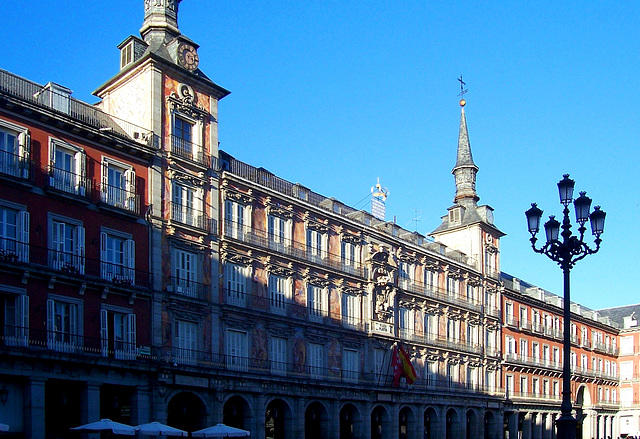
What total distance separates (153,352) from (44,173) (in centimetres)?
926

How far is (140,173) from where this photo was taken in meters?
36.3

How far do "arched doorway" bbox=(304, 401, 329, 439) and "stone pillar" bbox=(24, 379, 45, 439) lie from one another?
62.7 feet

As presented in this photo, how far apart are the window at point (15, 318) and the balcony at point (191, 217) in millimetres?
9156

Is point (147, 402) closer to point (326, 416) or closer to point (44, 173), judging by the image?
point (44, 173)

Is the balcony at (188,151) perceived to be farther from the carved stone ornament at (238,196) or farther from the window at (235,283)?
the window at (235,283)

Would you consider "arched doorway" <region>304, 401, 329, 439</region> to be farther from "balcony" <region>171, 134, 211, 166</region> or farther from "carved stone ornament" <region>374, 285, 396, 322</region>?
"balcony" <region>171, 134, 211, 166</region>

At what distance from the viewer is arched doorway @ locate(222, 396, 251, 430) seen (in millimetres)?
39938

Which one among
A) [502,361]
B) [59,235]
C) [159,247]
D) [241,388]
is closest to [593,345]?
[502,361]

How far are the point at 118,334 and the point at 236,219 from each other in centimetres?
1017

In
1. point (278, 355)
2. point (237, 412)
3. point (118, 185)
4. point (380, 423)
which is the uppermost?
point (118, 185)

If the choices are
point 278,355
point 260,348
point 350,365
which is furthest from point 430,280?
point 260,348

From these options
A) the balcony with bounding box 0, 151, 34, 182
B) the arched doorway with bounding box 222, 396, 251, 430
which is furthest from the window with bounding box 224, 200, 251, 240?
the balcony with bounding box 0, 151, 34, 182

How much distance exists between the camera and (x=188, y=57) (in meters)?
40.4

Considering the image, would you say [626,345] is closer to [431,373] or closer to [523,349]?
[523,349]
